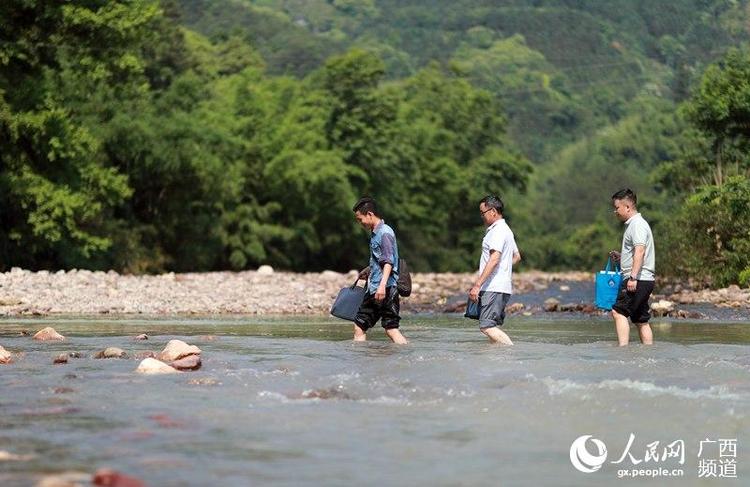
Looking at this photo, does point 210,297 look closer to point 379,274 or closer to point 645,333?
point 379,274

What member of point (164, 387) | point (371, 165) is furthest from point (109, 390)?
point (371, 165)

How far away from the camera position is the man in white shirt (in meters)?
15.8

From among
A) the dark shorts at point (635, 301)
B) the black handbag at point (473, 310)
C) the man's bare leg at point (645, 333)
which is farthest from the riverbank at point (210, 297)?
the black handbag at point (473, 310)

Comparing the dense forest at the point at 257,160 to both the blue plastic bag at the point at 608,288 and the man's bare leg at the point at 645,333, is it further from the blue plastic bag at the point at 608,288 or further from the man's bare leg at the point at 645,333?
the blue plastic bag at the point at 608,288

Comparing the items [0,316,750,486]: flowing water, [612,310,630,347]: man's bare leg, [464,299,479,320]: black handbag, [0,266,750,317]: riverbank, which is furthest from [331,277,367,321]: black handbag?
[0,266,750,317]: riverbank

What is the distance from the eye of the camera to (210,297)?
31422 mm

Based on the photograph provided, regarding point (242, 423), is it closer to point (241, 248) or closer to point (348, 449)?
point (348, 449)

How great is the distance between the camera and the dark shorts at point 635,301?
619 inches

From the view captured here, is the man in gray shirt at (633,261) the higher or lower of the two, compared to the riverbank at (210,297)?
higher

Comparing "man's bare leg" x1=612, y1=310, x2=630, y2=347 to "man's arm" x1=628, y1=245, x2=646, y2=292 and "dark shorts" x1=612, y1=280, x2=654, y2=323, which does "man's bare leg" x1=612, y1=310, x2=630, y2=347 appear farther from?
"man's arm" x1=628, y1=245, x2=646, y2=292

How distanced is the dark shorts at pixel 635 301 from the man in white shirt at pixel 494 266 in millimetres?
1186

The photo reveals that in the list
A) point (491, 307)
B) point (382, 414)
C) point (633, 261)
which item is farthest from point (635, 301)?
point (382, 414)

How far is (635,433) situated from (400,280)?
21.8ft

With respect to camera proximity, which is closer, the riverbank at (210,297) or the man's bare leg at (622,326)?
the man's bare leg at (622,326)
